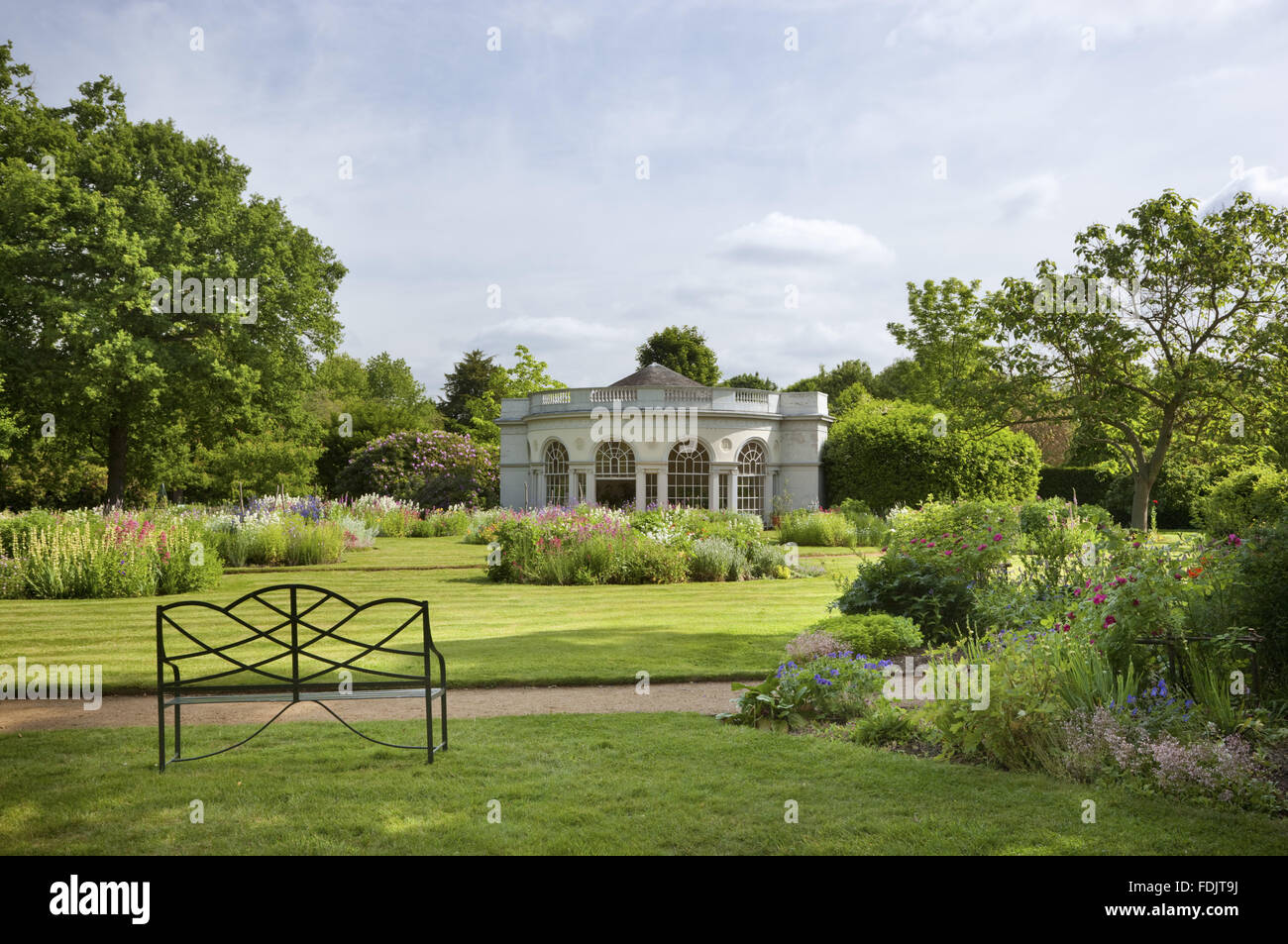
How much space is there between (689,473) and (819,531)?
22.9ft

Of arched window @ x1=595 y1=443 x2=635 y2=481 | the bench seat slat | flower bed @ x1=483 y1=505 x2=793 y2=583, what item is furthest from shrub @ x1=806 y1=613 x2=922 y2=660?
arched window @ x1=595 y1=443 x2=635 y2=481

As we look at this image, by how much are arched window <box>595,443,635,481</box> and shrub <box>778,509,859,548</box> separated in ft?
21.7

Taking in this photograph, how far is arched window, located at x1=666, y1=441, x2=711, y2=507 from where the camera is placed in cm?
2912

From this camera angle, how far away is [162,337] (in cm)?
2427

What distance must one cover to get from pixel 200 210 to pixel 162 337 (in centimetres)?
352

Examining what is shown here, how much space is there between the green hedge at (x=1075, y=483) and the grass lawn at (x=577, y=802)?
28.7 meters

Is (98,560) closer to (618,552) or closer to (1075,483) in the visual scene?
(618,552)

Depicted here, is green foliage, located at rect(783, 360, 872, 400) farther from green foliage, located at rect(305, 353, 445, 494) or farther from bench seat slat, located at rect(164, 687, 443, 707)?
bench seat slat, located at rect(164, 687, 443, 707)

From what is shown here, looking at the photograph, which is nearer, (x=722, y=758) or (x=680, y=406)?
(x=722, y=758)

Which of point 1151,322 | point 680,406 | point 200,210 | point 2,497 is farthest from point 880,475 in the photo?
point 2,497

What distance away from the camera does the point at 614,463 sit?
29.4m

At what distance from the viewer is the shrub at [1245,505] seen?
23.9 ft
